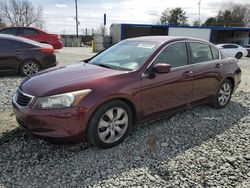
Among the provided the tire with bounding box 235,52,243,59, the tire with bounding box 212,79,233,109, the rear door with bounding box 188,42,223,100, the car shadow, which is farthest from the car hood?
the tire with bounding box 235,52,243,59

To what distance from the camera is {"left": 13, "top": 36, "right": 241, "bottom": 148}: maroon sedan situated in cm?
290

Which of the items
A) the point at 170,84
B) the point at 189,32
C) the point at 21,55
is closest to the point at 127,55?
the point at 170,84

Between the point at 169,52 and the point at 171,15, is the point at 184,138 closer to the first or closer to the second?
the point at 169,52

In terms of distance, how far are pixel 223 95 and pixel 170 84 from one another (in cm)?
185

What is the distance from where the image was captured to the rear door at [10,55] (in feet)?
23.8

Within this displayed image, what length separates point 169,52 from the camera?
3.93 metres

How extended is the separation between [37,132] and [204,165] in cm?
215

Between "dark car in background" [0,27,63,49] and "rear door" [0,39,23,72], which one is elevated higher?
"dark car in background" [0,27,63,49]

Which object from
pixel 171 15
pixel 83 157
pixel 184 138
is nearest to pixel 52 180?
pixel 83 157

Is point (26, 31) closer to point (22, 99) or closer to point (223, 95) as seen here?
point (22, 99)

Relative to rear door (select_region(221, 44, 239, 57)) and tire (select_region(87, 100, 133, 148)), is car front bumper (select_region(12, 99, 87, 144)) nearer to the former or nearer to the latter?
tire (select_region(87, 100, 133, 148))

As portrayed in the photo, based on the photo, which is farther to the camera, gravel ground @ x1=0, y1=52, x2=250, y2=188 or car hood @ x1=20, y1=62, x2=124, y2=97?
car hood @ x1=20, y1=62, x2=124, y2=97

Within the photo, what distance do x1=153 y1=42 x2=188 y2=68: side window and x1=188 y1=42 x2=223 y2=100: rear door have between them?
20cm

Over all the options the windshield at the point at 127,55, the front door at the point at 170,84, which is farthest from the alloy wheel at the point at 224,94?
the windshield at the point at 127,55
